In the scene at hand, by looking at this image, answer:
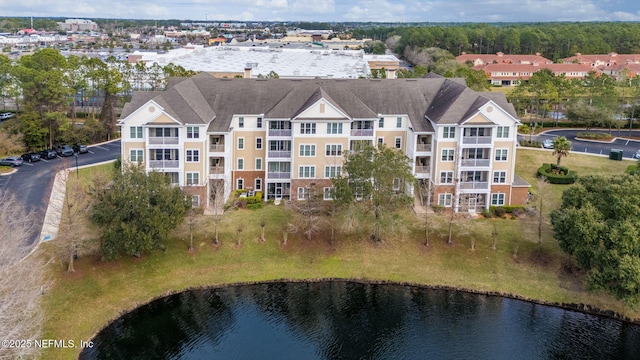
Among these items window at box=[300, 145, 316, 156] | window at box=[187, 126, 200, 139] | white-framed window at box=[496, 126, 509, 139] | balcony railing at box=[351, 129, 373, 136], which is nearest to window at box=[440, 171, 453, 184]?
white-framed window at box=[496, 126, 509, 139]

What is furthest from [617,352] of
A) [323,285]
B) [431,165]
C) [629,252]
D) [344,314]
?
[431,165]

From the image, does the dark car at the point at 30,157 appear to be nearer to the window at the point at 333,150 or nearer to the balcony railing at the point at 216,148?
the balcony railing at the point at 216,148

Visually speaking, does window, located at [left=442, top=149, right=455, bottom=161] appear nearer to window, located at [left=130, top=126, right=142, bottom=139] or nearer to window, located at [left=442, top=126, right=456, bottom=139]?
A: window, located at [left=442, top=126, right=456, bottom=139]

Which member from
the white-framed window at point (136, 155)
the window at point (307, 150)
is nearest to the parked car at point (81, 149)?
the white-framed window at point (136, 155)

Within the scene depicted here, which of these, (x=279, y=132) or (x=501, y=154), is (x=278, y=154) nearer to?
(x=279, y=132)

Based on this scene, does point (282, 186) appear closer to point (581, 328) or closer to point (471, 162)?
point (471, 162)

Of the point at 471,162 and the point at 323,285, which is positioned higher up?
the point at 471,162
